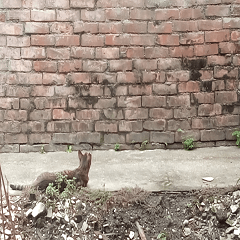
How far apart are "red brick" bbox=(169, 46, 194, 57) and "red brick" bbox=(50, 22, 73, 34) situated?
126cm

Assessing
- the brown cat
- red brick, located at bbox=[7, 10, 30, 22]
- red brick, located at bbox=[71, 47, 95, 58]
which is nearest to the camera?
the brown cat

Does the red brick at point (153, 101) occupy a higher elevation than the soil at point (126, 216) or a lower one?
higher

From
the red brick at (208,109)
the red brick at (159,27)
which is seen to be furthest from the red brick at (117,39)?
the red brick at (208,109)

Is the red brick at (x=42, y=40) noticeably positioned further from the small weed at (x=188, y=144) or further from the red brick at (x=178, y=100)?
the small weed at (x=188, y=144)

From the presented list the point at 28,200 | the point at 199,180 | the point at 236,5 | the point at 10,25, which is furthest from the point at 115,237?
the point at 236,5

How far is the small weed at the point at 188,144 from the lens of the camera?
4.60m

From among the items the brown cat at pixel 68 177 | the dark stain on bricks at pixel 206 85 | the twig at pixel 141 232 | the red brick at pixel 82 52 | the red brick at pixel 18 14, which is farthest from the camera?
the dark stain on bricks at pixel 206 85

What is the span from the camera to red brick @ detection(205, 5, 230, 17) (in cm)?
443

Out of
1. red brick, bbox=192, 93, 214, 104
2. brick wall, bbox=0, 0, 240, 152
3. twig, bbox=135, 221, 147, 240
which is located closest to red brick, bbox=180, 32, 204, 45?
brick wall, bbox=0, 0, 240, 152

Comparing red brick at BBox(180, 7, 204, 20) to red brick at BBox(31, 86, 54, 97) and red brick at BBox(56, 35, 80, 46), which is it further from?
red brick at BBox(31, 86, 54, 97)

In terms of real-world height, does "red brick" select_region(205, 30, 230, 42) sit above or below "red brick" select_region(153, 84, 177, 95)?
above

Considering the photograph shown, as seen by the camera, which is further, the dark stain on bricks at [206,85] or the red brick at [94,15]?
the dark stain on bricks at [206,85]

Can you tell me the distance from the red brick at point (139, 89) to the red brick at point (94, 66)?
0.42m

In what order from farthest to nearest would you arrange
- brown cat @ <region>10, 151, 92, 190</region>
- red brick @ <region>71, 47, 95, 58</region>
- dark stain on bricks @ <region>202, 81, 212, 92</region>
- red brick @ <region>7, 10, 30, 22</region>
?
dark stain on bricks @ <region>202, 81, 212, 92</region>
red brick @ <region>71, 47, 95, 58</region>
red brick @ <region>7, 10, 30, 22</region>
brown cat @ <region>10, 151, 92, 190</region>
